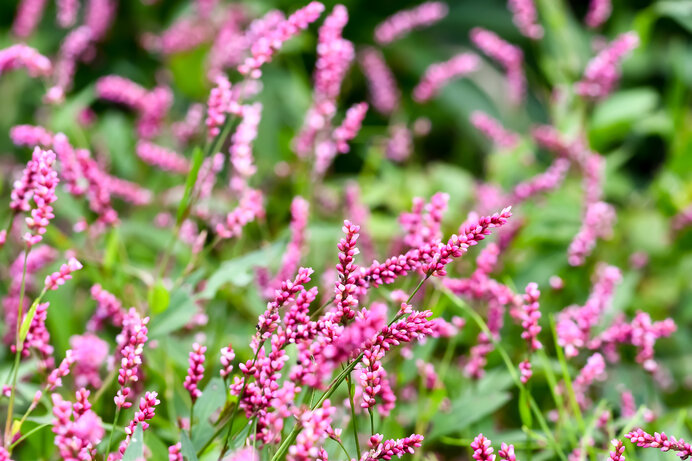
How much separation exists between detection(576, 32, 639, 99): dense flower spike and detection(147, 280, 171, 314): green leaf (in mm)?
890

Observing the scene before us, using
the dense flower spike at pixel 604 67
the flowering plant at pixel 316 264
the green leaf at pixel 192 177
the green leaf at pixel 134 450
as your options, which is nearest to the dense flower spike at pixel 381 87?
the flowering plant at pixel 316 264

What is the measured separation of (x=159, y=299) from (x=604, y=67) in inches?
36.6

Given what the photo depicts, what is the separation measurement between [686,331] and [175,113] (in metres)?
1.38

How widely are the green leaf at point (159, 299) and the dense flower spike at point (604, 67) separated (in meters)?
0.89

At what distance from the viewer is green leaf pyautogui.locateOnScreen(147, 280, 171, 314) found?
958 mm

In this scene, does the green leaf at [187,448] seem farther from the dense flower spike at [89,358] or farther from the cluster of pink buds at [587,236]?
the cluster of pink buds at [587,236]

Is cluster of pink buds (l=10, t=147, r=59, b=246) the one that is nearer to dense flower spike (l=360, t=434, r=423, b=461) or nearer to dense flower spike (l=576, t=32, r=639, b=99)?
dense flower spike (l=360, t=434, r=423, b=461)

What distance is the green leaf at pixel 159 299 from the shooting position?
0.96 m

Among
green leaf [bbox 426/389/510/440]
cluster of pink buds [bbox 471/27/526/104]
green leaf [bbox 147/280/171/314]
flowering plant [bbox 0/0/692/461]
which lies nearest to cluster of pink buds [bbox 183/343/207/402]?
flowering plant [bbox 0/0/692/461]

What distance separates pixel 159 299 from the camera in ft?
3.17

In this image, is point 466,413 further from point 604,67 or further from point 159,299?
point 604,67

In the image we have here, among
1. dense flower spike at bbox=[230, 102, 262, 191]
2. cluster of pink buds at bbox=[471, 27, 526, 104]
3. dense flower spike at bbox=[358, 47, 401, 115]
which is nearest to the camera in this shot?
dense flower spike at bbox=[230, 102, 262, 191]

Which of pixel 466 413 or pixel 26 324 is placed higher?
pixel 26 324

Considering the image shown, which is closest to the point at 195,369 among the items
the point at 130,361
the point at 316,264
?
A: the point at 130,361
